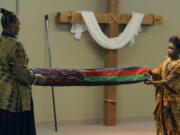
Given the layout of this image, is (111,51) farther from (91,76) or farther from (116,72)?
(91,76)

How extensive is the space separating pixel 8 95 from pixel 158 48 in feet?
12.2

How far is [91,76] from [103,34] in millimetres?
1707

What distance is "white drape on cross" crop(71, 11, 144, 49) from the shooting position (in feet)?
18.3

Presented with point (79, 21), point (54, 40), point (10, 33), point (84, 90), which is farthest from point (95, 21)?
point (10, 33)

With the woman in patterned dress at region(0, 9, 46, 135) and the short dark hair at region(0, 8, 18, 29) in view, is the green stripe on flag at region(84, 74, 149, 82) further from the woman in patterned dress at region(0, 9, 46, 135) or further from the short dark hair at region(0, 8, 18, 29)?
the short dark hair at region(0, 8, 18, 29)

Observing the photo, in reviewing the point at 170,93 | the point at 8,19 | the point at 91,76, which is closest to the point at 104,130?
the point at 91,76

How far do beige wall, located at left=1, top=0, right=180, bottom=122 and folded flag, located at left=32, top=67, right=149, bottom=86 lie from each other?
5.34 ft

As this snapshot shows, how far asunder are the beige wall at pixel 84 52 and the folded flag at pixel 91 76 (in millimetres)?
1627

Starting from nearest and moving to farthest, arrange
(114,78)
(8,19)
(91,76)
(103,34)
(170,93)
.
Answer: (8,19)
(170,93)
(91,76)
(114,78)
(103,34)

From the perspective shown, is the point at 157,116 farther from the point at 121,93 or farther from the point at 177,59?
the point at 121,93

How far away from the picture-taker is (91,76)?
4059mm

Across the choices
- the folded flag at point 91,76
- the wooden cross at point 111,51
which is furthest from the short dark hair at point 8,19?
Answer: the wooden cross at point 111,51

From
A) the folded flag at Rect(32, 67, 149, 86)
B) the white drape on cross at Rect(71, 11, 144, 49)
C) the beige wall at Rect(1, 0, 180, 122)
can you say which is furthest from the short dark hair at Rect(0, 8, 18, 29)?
the white drape on cross at Rect(71, 11, 144, 49)

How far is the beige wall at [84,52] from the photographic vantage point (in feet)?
18.0
